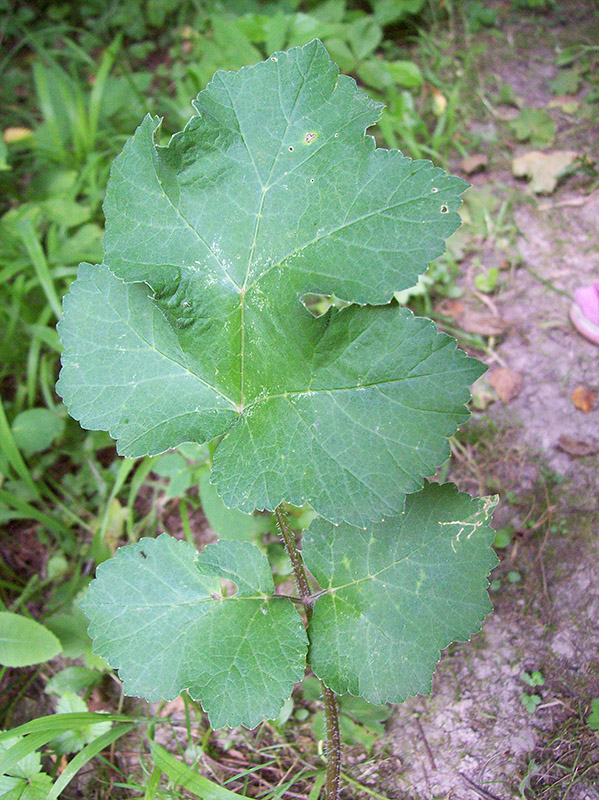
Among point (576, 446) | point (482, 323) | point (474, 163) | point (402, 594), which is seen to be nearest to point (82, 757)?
point (402, 594)

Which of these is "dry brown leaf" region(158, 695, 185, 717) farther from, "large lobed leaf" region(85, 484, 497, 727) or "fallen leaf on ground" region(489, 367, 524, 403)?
"fallen leaf on ground" region(489, 367, 524, 403)

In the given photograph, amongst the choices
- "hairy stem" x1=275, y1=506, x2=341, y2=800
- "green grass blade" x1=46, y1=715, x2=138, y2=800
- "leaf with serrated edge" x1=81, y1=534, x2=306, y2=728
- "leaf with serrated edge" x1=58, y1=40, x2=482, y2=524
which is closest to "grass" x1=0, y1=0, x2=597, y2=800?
"green grass blade" x1=46, y1=715, x2=138, y2=800

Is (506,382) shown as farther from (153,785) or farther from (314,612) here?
(153,785)

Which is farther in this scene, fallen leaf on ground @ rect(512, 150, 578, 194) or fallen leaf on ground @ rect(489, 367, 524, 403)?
fallen leaf on ground @ rect(512, 150, 578, 194)

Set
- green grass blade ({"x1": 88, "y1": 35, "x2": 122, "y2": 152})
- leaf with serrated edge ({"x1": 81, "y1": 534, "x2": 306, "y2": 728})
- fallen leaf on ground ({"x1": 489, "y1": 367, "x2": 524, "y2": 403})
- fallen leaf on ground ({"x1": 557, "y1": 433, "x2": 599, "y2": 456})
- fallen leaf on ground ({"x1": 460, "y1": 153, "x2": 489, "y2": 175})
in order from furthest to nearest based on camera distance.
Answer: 1. green grass blade ({"x1": 88, "y1": 35, "x2": 122, "y2": 152})
2. fallen leaf on ground ({"x1": 460, "y1": 153, "x2": 489, "y2": 175})
3. fallen leaf on ground ({"x1": 489, "y1": 367, "x2": 524, "y2": 403})
4. fallen leaf on ground ({"x1": 557, "y1": 433, "x2": 599, "y2": 456})
5. leaf with serrated edge ({"x1": 81, "y1": 534, "x2": 306, "y2": 728})

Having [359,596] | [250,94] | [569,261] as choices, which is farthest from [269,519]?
[569,261]

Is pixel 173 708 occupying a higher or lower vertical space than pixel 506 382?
lower

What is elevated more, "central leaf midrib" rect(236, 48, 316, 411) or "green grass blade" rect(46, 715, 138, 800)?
"central leaf midrib" rect(236, 48, 316, 411)
